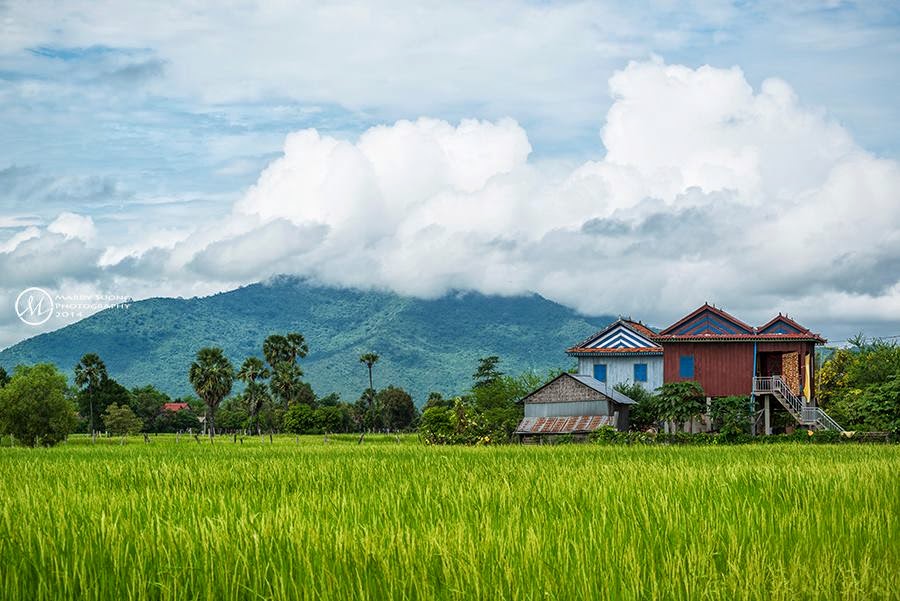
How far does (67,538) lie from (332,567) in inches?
90.7

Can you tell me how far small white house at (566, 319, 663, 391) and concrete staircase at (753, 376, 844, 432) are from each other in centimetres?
1206

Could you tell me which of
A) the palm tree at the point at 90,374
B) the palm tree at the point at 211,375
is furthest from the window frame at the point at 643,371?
the palm tree at the point at 90,374

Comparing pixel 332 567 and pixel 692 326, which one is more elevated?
pixel 692 326

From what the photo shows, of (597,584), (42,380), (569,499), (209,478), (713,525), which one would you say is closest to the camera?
(597,584)

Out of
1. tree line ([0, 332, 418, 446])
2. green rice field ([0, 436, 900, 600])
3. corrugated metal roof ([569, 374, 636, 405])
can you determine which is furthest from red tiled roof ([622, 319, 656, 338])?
green rice field ([0, 436, 900, 600])

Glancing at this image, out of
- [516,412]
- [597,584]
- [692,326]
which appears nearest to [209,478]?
[597,584]

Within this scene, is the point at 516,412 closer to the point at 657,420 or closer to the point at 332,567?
the point at 657,420

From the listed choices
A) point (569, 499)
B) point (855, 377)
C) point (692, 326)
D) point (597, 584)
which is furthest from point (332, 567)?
point (855, 377)

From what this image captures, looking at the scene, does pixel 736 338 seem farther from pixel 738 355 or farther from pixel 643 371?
pixel 643 371

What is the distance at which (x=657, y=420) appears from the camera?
2026 inches

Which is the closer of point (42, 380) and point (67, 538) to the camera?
point (67, 538)

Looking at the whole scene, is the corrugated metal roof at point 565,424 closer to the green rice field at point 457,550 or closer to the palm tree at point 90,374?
the green rice field at point 457,550

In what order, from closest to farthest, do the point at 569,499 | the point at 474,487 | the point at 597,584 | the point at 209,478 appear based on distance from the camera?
1. the point at 597,584
2. the point at 569,499
3. the point at 474,487
4. the point at 209,478

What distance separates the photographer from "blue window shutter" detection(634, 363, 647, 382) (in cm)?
5882
